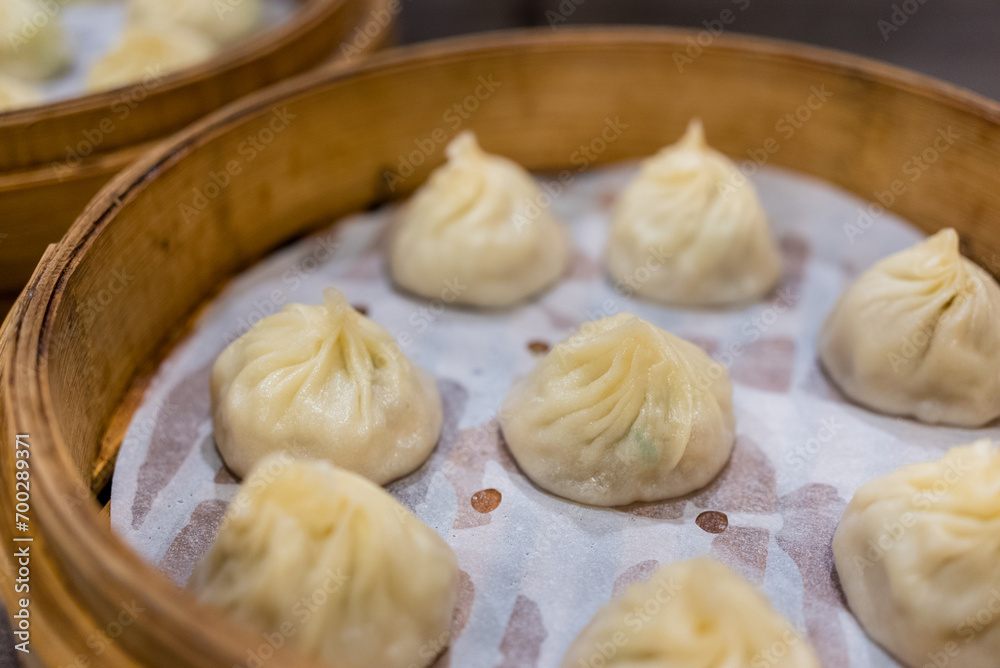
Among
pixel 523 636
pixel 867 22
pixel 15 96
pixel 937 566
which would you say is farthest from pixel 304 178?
pixel 867 22

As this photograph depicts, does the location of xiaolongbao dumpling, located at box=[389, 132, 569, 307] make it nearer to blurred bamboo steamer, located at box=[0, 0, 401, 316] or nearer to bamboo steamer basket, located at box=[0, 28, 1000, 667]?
bamboo steamer basket, located at box=[0, 28, 1000, 667]

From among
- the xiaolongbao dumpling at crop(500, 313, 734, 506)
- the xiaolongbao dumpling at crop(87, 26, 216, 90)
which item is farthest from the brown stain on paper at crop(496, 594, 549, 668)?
the xiaolongbao dumpling at crop(87, 26, 216, 90)

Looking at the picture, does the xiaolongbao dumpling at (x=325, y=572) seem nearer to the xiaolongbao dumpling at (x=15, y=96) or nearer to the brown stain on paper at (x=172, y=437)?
the brown stain on paper at (x=172, y=437)

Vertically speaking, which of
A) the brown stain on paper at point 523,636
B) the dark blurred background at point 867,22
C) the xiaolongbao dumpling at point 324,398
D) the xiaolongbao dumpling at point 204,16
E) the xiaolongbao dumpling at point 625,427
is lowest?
the dark blurred background at point 867,22

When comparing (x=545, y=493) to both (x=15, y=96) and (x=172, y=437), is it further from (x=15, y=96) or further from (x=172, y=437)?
(x=15, y=96)

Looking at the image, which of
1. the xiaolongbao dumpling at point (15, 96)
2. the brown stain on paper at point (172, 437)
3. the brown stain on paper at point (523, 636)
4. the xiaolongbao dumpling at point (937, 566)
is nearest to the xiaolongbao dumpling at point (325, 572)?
the brown stain on paper at point (523, 636)

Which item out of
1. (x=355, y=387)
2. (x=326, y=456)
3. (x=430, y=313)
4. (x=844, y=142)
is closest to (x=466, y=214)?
(x=430, y=313)

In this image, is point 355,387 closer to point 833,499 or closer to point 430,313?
point 430,313
